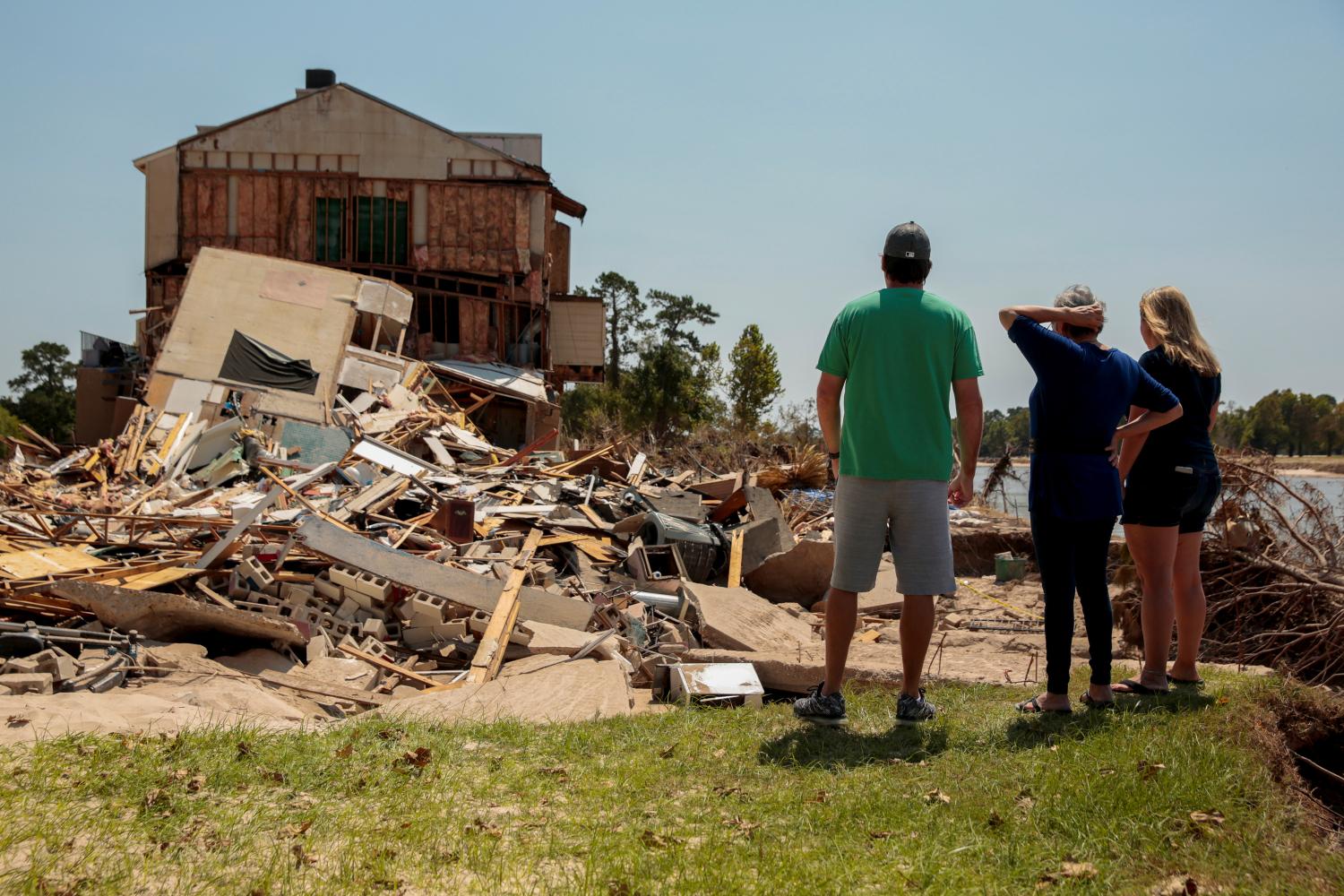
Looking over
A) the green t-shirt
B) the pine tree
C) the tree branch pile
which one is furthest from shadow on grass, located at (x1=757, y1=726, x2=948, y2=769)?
the pine tree

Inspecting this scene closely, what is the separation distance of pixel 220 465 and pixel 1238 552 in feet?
38.1

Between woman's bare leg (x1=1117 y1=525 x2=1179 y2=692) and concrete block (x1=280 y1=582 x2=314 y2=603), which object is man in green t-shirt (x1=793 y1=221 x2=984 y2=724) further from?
concrete block (x1=280 y1=582 x2=314 y2=603)

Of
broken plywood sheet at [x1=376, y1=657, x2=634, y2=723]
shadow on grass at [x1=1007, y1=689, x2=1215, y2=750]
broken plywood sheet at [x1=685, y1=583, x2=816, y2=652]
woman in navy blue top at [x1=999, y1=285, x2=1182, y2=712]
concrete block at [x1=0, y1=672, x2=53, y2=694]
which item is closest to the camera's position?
shadow on grass at [x1=1007, y1=689, x2=1215, y2=750]

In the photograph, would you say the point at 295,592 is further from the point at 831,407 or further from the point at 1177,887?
→ the point at 1177,887

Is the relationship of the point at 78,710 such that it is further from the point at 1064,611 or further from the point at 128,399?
the point at 128,399

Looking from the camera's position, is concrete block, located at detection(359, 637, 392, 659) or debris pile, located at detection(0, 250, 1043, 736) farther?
concrete block, located at detection(359, 637, 392, 659)

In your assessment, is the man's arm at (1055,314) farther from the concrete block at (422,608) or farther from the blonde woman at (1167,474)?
the concrete block at (422,608)

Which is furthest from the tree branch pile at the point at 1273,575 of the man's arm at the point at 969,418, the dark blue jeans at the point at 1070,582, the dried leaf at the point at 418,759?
the dried leaf at the point at 418,759

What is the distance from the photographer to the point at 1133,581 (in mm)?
9523

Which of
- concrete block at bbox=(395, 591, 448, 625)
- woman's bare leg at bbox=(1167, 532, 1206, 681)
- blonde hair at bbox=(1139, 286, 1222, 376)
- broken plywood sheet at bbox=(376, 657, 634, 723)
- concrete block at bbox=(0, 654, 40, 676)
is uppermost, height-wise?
blonde hair at bbox=(1139, 286, 1222, 376)

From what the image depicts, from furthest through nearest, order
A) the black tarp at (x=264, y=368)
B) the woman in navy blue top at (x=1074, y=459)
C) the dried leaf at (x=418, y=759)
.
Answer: the black tarp at (x=264, y=368) → the woman in navy blue top at (x=1074, y=459) → the dried leaf at (x=418, y=759)

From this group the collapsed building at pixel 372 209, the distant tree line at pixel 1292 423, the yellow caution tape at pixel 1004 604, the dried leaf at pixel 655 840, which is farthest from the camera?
the distant tree line at pixel 1292 423

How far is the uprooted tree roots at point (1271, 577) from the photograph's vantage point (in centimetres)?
793

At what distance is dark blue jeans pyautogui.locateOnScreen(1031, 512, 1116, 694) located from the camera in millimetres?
4836
